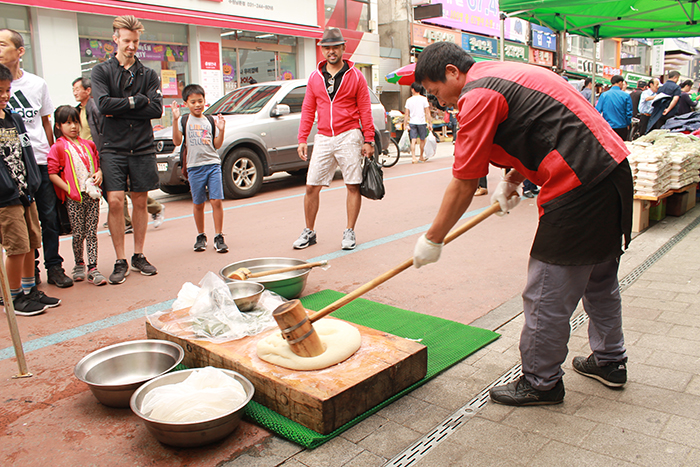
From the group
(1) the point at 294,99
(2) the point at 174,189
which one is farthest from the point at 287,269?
(1) the point at 294,99

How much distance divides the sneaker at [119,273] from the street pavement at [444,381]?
0.07m

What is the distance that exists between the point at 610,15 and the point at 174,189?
8.01m

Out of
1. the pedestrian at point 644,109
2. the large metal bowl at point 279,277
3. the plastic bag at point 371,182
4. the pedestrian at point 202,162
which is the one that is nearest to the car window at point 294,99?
the pedestrian at point 202,162

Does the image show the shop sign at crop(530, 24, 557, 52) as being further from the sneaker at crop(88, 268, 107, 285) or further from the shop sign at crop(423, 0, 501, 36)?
the sneaker at crop(88, 268, 107, 285)

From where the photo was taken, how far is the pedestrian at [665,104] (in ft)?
36.3

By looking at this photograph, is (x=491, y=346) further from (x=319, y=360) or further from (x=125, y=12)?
(x=125, y=12)

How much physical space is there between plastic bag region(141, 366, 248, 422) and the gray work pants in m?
1.37

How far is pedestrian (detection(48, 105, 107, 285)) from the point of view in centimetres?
470

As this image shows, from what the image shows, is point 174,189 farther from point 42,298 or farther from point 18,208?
point 18,208

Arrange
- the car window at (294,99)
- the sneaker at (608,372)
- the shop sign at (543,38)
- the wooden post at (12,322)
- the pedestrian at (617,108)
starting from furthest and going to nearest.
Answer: the shop sign at (543,38)
the pedestrian at (617,108)
the car window at (294,99)
the wooden post at (12,322)
the sneaker at (608,372)

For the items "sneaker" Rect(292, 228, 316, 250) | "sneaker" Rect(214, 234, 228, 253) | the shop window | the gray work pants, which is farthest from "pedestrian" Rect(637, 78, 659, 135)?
the shop window

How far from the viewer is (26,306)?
13.4 ft

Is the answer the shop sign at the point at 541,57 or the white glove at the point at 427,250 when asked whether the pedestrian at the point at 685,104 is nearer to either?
the white glove at the point at 427,250

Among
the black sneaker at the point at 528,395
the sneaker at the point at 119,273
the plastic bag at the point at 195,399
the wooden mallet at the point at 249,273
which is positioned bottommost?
the black sneaker at the point at 528,395
